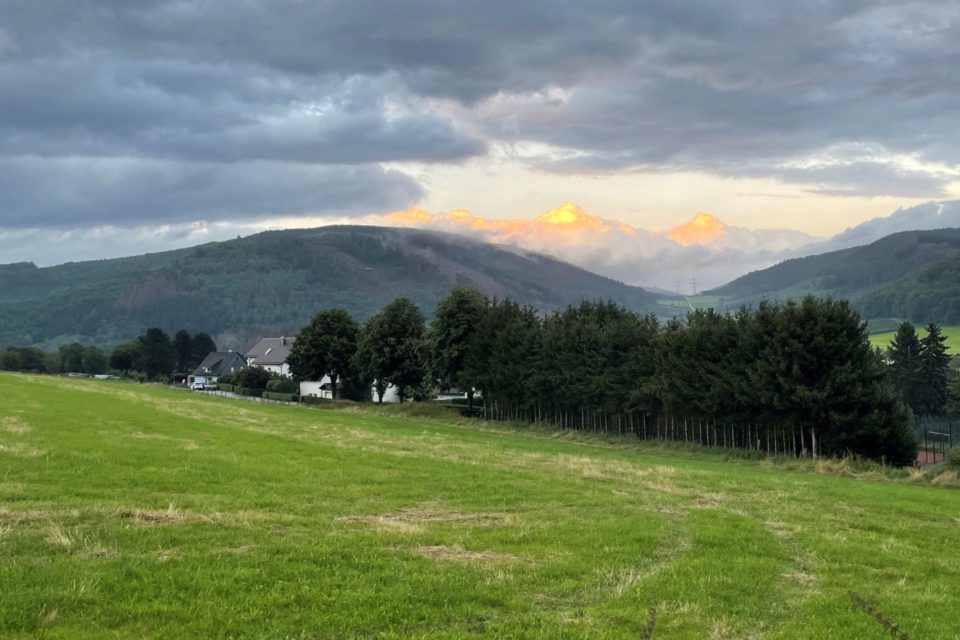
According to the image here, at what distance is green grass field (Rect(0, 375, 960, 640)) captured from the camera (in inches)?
404

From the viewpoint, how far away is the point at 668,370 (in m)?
60.8

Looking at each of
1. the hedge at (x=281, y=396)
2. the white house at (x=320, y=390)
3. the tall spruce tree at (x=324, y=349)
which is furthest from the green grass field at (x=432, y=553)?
the white house at (x=320, y=390)

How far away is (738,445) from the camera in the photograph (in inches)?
2366

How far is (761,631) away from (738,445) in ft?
171

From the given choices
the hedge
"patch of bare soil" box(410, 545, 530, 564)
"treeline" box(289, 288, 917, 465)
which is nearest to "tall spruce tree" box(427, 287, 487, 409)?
"treeline" box(289, 288, 917, 465)

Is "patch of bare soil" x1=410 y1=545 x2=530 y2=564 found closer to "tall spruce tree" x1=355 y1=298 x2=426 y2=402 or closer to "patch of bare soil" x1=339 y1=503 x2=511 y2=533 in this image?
"patch of bare soil" x1=339 y1=503 x2=511 y2=533

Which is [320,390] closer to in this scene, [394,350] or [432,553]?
[394,350]

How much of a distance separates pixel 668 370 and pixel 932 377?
69361 millimetres

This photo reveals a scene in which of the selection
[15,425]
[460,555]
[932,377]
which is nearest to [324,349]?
[15,425]

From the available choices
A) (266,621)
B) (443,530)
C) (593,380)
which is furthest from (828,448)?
(266,621)

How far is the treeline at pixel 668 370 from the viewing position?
50.5 metres

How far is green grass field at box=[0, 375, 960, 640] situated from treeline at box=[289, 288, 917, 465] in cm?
2322

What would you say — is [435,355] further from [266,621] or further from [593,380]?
[266,621]

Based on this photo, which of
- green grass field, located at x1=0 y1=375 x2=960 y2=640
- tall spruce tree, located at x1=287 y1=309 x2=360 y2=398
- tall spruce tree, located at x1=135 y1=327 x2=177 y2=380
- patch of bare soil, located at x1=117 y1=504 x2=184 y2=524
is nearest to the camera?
green grass field, located at x1=0 y1=375 x2=960 y2=640
